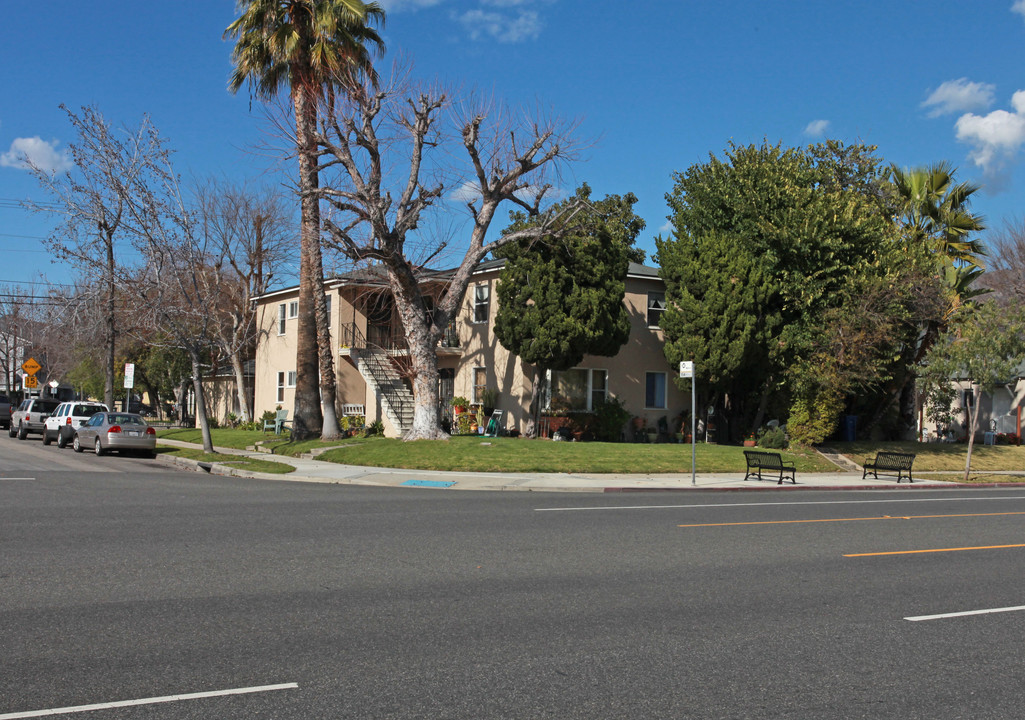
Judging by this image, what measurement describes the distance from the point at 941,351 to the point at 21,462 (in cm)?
2737

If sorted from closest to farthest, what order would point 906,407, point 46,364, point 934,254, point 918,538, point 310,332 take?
point 918,538, point 310,332, point 934,254, point 906,407, point 46,364

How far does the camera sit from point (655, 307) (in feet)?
105

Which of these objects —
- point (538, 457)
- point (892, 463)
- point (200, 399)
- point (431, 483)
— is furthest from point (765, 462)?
point (200, 399)

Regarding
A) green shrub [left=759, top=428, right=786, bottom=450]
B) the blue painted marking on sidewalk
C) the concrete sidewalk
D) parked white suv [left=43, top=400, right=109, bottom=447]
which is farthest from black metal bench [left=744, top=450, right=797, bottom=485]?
parked white suv [left=43, top=400, right=109, bottom=447]

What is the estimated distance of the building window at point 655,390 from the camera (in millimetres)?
31875

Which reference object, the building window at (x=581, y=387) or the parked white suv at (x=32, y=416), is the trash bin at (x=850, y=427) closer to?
the building window at (x=581, y=387)

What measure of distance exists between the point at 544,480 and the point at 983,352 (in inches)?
560

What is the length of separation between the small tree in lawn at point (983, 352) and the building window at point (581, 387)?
10846 millimetres

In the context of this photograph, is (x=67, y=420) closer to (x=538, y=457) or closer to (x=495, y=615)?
(x=538, y=457)

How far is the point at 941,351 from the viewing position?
26.1 m

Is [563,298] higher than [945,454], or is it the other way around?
[563,298]

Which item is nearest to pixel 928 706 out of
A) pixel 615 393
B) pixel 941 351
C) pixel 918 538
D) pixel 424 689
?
pixel 424 689

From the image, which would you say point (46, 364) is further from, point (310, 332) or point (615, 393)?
point (615, 393)

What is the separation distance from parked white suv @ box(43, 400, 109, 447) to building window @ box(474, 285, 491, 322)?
1436 cm
